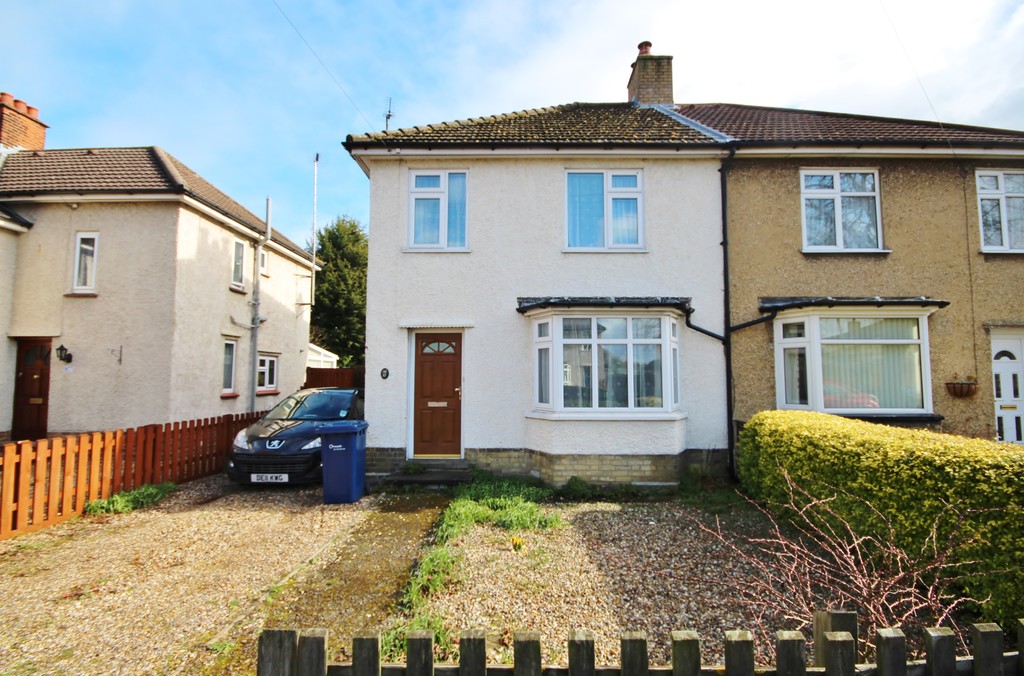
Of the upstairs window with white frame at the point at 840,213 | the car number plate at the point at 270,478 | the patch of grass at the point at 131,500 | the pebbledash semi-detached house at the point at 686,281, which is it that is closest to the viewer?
the patch of grass at the point at 131,500

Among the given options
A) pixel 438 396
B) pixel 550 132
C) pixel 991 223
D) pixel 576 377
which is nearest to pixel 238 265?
pixel 438 396

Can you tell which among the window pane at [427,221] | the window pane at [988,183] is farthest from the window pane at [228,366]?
the window pane at [988,183]

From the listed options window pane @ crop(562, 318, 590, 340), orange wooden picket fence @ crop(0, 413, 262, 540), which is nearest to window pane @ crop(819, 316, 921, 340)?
window pane @ crop(562, 318, 590, 340)

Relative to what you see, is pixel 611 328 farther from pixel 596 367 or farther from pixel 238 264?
pixel 238 264

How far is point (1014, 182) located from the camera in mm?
9359

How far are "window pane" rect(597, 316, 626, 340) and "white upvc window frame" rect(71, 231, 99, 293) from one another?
11.3 metres

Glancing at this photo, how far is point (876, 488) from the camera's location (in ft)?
15.0

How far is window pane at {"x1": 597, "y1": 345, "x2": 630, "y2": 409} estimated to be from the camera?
8.30m

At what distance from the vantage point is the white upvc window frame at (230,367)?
1319cm

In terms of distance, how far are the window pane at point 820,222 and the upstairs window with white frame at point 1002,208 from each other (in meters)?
2.70

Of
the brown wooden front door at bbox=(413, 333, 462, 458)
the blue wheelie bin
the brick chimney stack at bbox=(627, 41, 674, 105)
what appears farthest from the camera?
the brick chimney stack at bbox=(627, 41, 674, 105)

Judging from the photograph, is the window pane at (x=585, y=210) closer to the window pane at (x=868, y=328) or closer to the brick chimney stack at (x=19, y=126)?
the window pane at (x=868, y=328)

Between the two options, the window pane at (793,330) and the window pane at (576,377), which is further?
the window pane at (793,330)

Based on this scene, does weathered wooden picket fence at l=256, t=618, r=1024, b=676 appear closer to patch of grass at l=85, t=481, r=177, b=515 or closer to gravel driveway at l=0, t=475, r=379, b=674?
gravel driveway at l=0, t=475, r=379, b=674
